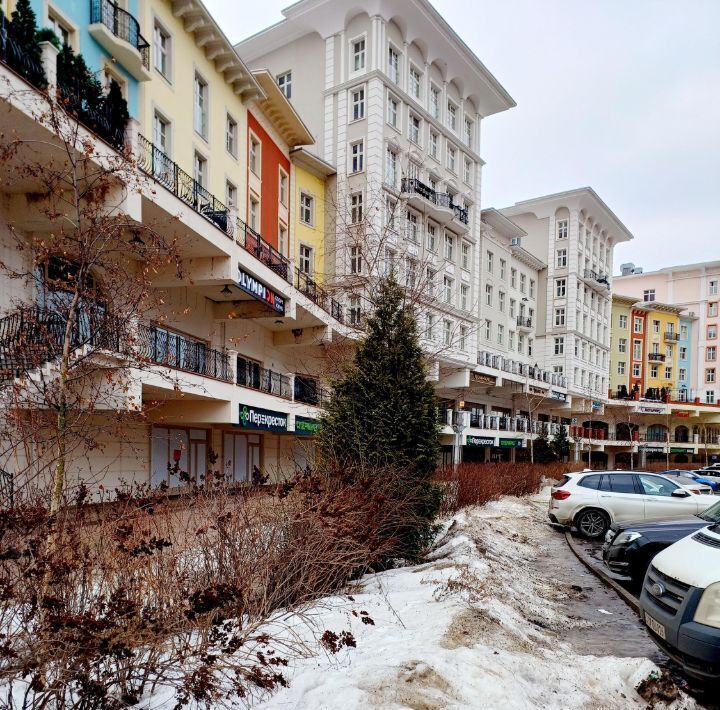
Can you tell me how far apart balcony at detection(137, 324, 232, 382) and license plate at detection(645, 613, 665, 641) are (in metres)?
11.0

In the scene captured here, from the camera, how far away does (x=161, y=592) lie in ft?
13.8

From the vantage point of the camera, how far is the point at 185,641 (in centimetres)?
390

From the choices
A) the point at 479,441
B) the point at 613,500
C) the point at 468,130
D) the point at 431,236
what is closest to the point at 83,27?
the point at 613,500

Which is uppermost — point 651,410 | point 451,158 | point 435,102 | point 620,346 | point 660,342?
point 435,102

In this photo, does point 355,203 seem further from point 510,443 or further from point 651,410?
point 651,410

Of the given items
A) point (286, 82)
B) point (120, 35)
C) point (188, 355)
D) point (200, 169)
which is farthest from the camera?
point (286, 82)

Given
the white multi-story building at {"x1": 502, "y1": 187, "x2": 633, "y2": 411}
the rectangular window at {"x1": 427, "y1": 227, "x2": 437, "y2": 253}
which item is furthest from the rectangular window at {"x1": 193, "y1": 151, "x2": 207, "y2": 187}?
the white multi-story building at {"x1": 502, "y1": 187, "x2": 633, "y2": 411}

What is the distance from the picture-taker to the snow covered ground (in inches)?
155

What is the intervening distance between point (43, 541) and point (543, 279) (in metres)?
56.9

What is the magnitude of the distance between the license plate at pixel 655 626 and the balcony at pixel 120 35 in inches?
655

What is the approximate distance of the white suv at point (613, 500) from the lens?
12.1 m

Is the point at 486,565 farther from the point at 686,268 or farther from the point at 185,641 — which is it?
the point at 686,268

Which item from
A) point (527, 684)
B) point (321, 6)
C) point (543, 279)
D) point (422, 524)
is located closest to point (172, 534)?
point (527, 684)

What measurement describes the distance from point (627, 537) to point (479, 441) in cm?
3143
